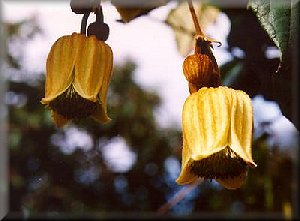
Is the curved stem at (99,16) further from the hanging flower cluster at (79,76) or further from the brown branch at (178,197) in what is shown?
the brown branch at (178,197)

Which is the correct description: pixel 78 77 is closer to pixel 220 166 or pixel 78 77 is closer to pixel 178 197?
pixel 220 166

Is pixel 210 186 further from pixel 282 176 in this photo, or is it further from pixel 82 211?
pixel 82 211

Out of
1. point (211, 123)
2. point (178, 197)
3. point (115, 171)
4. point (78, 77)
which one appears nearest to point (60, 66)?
point (78, 77)

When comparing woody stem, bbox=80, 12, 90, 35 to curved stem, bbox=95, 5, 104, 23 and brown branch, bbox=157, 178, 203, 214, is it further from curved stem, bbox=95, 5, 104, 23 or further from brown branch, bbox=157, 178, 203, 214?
brown branch, bbox=157, 178, 203, 214

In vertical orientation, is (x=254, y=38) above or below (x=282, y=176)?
above

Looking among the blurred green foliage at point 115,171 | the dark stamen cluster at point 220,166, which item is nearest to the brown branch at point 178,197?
the blurred green foliage at point 115,171

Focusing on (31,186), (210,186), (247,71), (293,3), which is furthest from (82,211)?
(293,3)

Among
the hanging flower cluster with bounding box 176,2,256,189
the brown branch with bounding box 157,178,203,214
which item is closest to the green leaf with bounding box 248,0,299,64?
the hanging flower cluster with bounding box 176,2,256,189
